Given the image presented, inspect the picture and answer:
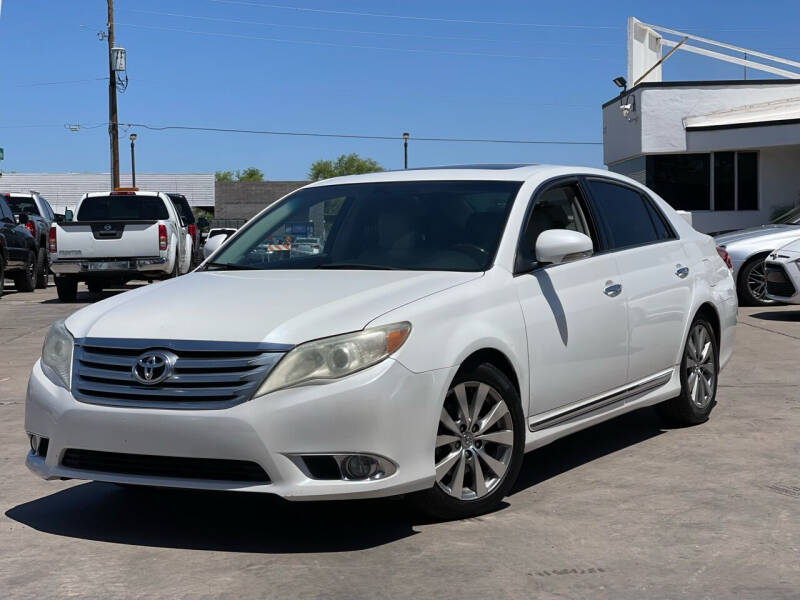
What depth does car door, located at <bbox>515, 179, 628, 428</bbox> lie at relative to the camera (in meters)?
5.79

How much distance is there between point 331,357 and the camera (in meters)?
4.78

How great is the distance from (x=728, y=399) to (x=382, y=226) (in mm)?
3616

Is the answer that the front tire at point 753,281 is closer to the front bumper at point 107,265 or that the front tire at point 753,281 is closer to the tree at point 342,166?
the front bumper at point 107,265

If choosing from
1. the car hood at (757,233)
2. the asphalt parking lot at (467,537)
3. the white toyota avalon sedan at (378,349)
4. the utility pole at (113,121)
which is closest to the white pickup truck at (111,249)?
the car hood at (757,233)

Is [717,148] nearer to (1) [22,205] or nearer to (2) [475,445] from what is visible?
(1) [22,205]

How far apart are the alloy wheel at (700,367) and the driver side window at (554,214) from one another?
131 centimetres

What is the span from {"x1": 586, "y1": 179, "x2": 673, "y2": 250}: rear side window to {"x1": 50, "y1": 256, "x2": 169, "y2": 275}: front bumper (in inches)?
531

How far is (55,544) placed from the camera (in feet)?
16.7

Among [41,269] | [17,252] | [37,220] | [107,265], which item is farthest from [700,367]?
[37,220]

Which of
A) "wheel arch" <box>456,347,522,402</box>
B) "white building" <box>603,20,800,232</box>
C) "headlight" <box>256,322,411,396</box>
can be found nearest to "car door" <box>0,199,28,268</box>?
"white building" <box>603,20,800,232</box>

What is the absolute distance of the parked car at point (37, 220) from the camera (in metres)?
23.9

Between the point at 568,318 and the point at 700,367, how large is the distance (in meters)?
1.96

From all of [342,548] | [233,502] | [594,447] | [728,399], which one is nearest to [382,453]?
[342,548]

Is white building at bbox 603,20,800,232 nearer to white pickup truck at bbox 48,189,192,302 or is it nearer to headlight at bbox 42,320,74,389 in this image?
white pickup truck at bbox 48,189,192,302
